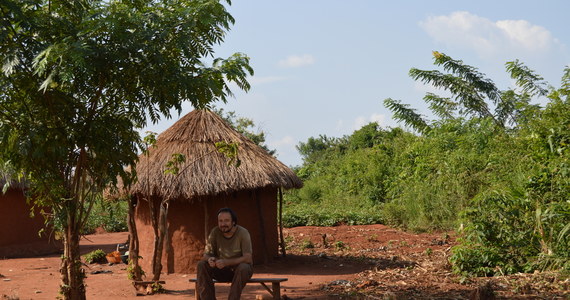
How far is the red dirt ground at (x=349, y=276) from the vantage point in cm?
718

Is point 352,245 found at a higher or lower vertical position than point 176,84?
lower

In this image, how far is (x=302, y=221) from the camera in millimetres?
16141

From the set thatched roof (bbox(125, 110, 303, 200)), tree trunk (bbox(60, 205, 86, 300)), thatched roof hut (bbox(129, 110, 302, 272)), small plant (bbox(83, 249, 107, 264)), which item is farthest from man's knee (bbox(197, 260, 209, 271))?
small plant (bbox(83, 249, 107, 264))

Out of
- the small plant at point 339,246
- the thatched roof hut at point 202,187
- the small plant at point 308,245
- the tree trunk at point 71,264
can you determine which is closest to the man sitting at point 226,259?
the tree trunk at point 71,264

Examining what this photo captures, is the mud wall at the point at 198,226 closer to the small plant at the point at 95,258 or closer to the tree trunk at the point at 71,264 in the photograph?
the small plant at the point at 95,258

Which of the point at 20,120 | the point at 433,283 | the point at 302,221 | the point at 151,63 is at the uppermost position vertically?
the point at 151,63

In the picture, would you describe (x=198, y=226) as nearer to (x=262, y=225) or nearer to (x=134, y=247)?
(x=262, y=225)

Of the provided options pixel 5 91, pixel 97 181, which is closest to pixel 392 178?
pixel 97 181

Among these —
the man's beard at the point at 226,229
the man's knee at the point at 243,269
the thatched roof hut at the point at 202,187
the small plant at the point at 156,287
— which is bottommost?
Answer: the small plant at the point at 156,287

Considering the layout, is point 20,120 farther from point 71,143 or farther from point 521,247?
point 521,247

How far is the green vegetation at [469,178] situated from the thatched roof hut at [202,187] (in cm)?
319

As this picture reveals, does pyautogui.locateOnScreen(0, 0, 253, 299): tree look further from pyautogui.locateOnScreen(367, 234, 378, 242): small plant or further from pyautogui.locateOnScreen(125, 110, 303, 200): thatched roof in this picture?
pyautogui.locateOnScreen(367, 234, 378, 242): small plant

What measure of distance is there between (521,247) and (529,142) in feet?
7.02

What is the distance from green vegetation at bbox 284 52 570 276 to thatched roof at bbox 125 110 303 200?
3235 mm
